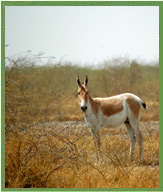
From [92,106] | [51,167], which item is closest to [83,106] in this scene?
[92,106]

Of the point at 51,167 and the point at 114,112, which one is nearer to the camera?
the point at 51,167

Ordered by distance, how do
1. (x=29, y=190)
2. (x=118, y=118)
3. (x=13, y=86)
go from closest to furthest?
(x=29, y=190) < (x=13, y=86) < (x=118, y=118)

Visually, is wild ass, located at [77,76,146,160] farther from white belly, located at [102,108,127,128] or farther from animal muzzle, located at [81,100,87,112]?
animal muzzle, located at [81,100,87,112]

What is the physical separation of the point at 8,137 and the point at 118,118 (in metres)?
3.68

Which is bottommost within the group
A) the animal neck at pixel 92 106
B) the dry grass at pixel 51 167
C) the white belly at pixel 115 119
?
the dry grass at pixel 51 167

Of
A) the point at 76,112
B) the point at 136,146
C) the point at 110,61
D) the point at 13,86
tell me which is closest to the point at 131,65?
the point at 110,61

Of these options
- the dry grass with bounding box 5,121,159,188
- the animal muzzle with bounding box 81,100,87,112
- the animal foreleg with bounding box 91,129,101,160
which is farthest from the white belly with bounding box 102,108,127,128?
the dry grass with bounding box 5,121,159,188

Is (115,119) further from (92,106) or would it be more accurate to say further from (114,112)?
(92,106)

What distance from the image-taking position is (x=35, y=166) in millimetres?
5672

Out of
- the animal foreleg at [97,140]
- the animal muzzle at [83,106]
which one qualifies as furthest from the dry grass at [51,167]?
the animal muzzle at [83,106]

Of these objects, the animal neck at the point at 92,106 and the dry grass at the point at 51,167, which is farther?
the animal neck at the point at 92,106

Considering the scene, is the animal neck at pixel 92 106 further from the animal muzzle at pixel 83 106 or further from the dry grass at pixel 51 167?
the dry grass at pixel 51 167

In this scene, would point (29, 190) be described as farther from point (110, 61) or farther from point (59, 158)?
point (110, 61)

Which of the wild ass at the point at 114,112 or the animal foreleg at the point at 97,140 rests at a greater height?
the wild ass at the point at 114,112
